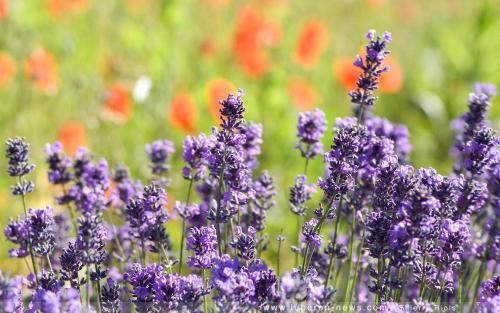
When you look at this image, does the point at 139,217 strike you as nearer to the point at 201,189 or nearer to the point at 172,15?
the point at 201,189

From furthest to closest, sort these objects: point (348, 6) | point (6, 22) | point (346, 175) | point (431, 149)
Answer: point (348, 6), point (431, 149), point (6, 22), point (346, 175)

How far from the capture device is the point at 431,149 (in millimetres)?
7402

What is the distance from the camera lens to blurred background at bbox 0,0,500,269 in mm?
6156

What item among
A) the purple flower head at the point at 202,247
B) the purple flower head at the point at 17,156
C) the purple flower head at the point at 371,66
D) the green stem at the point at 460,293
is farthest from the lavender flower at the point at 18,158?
the green stem at the point at 460,293

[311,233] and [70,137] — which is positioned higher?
[70,137]

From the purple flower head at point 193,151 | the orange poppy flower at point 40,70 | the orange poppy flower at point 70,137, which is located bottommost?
the purple flower head at point 193,151

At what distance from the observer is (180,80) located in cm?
796

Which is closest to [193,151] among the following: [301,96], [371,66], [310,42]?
[371,66]

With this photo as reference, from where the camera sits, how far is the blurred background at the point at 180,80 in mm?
6156

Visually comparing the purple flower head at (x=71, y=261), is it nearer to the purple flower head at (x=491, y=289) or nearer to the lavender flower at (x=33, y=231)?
the lavender flower at (x=33, y=231)

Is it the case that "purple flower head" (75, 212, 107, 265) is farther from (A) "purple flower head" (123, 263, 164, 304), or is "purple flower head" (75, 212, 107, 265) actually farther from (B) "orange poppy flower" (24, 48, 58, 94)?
(B) "orange poppy flower" (24, 48, 58, 94)

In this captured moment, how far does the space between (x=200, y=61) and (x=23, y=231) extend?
220 inches

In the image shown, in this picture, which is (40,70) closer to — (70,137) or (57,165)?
(70,137)

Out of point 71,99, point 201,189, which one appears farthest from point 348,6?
point 201,189
